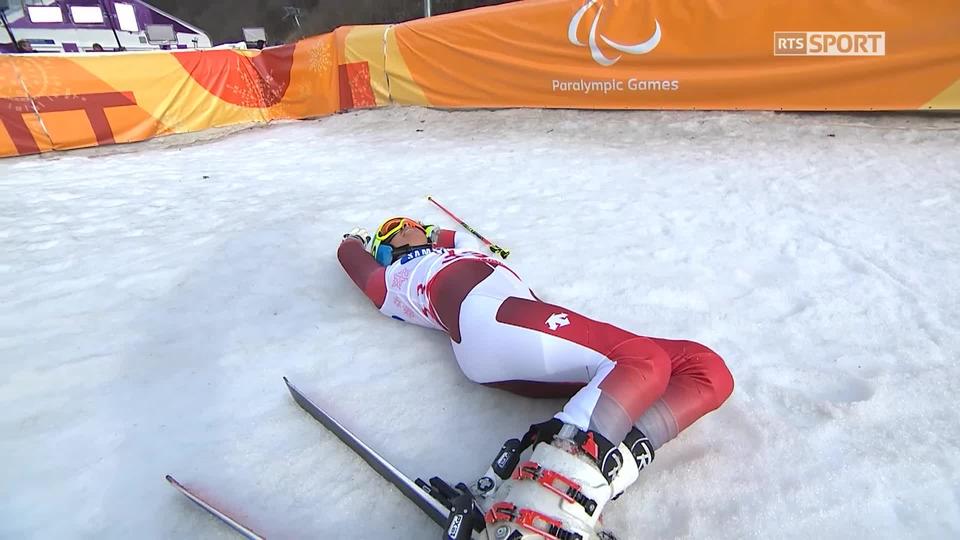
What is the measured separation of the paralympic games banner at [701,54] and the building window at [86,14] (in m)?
11.2

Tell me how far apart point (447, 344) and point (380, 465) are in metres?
0.75

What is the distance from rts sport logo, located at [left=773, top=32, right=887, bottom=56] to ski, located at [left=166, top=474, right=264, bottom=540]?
18.7 feet

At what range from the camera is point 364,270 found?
2740 millimetres

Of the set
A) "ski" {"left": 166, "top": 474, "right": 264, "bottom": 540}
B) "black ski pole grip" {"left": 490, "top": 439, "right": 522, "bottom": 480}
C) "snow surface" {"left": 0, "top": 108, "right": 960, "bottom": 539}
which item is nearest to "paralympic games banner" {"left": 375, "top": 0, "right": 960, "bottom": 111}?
"snow surface" {"left": 0, "top": 108, "right": 960, "bottom": 539}

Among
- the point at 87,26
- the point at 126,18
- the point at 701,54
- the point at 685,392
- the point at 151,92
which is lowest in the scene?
the point at 685,392

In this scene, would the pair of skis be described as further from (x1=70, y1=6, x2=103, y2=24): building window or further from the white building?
(x1=70, y1=6, x2=103, y2=24): building window

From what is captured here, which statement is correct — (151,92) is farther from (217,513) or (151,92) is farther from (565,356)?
(565,356)

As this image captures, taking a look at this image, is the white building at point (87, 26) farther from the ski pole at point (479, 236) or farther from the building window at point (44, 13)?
the ski pole at point (479, 236)

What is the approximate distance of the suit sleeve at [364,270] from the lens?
260 cm

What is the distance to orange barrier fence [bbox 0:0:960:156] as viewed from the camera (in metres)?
4.73

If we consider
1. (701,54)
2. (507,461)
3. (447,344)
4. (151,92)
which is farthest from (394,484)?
(151,92)

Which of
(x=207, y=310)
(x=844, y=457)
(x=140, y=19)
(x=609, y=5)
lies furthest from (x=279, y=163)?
(x=140, y=19)

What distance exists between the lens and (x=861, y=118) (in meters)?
4.96

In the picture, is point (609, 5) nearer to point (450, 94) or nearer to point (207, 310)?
point (450, 94)
